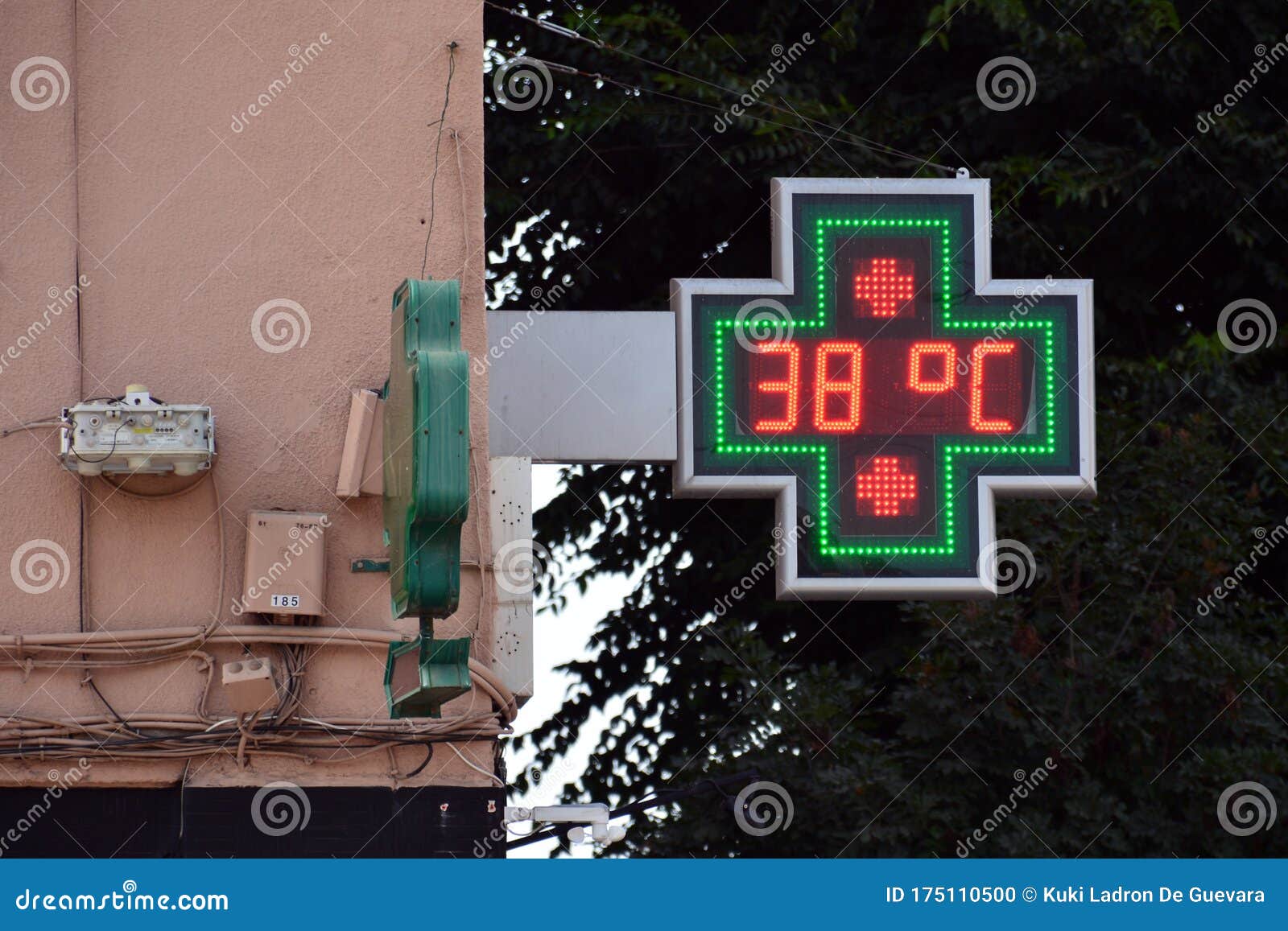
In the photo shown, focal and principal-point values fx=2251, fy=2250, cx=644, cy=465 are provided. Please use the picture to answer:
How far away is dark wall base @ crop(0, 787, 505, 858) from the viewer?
6848mm

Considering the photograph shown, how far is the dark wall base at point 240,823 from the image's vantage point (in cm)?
685

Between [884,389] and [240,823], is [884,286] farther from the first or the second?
[240,823]

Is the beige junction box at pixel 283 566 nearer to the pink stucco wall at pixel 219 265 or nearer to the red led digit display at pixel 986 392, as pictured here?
the pink stucco wall at pixel 219 265

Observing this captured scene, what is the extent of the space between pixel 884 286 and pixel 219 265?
229cm

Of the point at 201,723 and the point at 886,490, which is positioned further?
the point at 886,490

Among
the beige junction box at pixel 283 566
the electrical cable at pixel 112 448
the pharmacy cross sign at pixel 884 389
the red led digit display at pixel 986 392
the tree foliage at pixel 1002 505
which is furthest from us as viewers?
the tree foliage at pixel 1002 505

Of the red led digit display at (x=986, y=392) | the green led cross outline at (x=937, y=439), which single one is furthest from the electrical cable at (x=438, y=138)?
the red led digit display at (x=986, y=392)

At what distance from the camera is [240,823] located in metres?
6.85

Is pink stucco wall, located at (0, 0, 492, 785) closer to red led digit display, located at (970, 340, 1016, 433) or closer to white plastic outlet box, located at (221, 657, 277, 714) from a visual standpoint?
white plastic outlet box, located at (221, 657, 277, 714)

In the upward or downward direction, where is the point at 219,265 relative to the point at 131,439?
upward

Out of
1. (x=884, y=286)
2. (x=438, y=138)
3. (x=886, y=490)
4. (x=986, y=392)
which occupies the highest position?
(x=438, y=138)

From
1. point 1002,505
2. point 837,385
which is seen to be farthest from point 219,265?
point 1002,505

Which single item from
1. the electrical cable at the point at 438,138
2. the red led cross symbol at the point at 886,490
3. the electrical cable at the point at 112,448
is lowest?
the red led cross symbol at the point at 886,490

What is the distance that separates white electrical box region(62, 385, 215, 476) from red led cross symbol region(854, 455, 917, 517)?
2227mm
